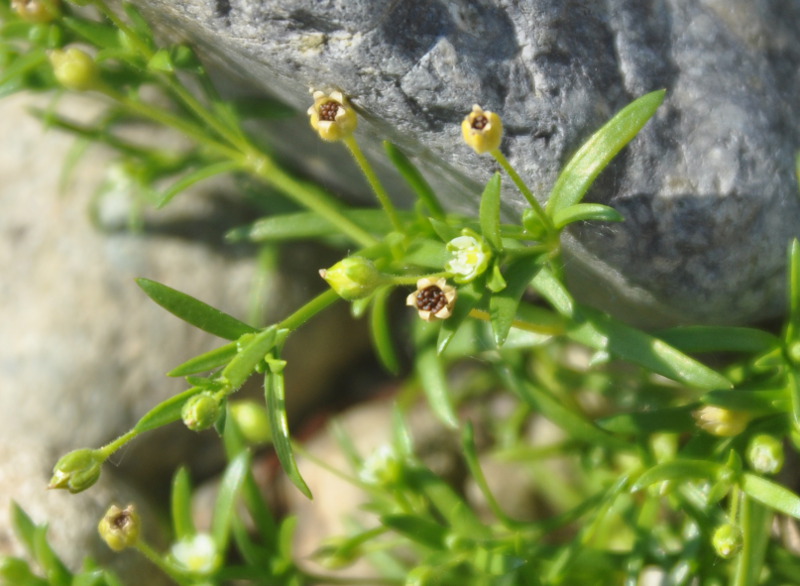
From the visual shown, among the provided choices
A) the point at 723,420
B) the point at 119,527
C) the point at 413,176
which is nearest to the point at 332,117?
the point at 413,176

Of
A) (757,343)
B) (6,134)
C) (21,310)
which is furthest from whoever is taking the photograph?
(6,134)

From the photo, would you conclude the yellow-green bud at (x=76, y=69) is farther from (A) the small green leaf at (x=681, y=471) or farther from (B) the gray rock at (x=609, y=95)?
(A) the small green leaf at (x=681, y=471)

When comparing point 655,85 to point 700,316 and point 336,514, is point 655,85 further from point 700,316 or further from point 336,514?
point 336,514

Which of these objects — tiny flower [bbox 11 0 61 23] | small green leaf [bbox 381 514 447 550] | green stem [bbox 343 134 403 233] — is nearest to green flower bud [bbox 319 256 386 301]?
green stem [bbox 343 134 403 233]

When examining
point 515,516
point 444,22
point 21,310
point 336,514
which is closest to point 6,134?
point 21,310

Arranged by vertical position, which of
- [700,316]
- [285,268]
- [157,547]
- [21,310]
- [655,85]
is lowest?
[157,547]

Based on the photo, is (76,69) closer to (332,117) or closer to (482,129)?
(332,117)
